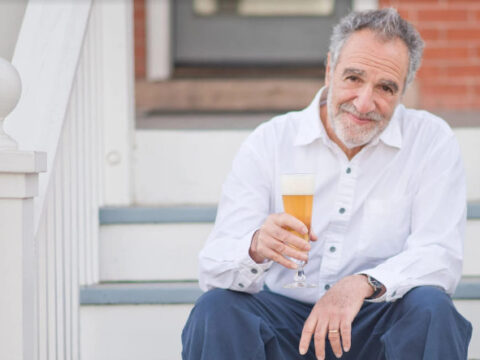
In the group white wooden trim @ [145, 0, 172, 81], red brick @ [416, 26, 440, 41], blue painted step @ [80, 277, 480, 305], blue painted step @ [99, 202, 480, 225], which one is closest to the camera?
blue painted step @ [80, 277, 480, 305]

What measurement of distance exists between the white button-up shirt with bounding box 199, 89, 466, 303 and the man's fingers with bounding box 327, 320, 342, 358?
26 centimetres

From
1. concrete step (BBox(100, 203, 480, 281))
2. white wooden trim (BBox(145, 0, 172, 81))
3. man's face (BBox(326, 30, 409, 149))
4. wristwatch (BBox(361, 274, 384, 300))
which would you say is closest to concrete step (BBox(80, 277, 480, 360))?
concrete step (BBox(100, 203, 480, 281))

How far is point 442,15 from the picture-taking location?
4309mm

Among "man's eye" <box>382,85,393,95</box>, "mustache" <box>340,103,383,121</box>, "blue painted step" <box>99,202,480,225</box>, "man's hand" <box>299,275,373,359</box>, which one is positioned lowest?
"man's hand" <box>299,275,373,359</box>

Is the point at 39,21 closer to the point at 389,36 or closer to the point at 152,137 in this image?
the point at 152,137

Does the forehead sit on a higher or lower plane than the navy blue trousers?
higher

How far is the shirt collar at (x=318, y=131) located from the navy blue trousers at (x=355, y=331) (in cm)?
47

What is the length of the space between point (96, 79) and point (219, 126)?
1.94 feet

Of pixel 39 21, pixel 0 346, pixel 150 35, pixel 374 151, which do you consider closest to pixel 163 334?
pixel 0 346

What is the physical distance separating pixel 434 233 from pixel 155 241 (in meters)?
1.00

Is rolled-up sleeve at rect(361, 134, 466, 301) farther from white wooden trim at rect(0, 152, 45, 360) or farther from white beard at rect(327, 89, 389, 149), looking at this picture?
white wooden trim at rect(0, 152, 45, 360)

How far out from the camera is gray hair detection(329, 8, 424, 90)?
7.13ft

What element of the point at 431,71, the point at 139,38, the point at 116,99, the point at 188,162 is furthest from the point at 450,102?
the point at 116,99

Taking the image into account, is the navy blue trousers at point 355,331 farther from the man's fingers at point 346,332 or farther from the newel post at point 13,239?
the newel post at point 13,239
